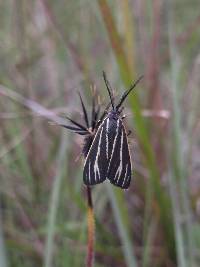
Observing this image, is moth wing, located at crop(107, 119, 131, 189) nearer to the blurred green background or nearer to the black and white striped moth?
the black and white striped moth

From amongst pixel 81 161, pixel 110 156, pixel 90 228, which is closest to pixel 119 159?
pixel 110 156

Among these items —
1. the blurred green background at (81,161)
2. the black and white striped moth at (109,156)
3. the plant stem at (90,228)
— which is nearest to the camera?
the black and white striped moth at (109,156)

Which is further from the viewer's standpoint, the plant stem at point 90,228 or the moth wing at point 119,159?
the plant stem at point 90,228

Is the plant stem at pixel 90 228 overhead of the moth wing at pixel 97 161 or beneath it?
beneath

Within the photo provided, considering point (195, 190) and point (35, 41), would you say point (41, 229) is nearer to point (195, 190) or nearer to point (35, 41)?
point (195, 190)

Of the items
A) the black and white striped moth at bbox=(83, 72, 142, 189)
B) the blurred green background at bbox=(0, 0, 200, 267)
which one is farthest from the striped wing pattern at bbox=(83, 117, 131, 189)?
the blurred green background at bbox=(0, 0, 200, 267)

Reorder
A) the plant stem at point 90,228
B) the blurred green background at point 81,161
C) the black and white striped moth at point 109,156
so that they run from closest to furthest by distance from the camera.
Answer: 1. the black and white striped moth at point 109,156
2. the plant stem at point 90,228
3. the blurred green background at point 81,161

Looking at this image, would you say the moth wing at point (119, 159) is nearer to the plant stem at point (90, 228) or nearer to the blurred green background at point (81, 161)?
the plant stem at point (90, 228)

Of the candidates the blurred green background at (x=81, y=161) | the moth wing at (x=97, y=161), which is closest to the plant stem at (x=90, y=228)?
the moth wing at (x=97, y=161)

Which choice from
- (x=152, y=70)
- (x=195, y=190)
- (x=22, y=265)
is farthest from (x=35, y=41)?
(x=22, y=265)

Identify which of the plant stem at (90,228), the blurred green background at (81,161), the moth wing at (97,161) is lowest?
the plant stem at (90,228)

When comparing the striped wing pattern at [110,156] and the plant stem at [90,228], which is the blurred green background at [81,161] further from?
the striped wing pattern at [110,156]
